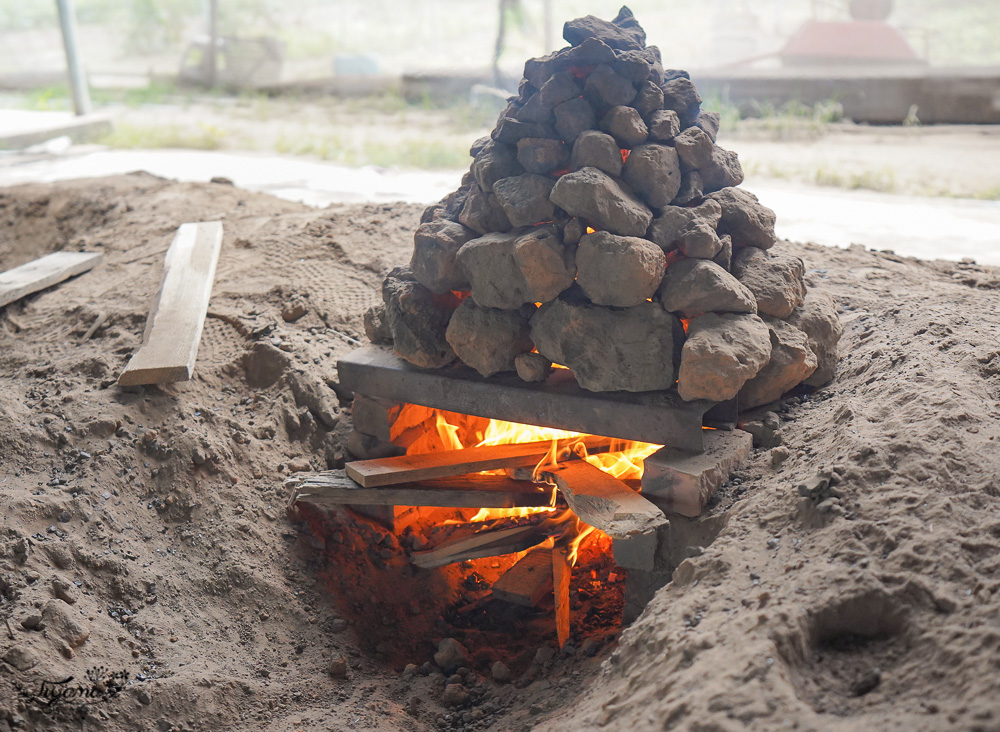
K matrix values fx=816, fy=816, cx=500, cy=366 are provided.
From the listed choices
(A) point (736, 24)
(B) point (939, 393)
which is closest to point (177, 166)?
(B) point (939, 393)

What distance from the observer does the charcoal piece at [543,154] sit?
2756mm

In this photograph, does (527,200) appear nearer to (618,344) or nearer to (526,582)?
(618,344)

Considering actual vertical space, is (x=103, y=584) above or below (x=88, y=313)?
below

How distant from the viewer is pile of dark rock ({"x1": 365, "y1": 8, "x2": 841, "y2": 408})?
2588 mm

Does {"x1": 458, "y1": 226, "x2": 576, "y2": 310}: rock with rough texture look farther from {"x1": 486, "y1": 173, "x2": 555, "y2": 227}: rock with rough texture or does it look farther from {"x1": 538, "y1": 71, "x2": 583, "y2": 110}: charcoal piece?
{"x1": 538, "y1": 71, "x2": 583, "y2": 110}: charcoal piece

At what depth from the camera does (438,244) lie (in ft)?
9.52

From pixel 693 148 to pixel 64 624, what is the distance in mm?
2483

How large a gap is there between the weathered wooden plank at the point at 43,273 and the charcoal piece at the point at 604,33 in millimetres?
3163

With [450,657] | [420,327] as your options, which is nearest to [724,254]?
[420,327]

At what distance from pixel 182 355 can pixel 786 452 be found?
235 centimetres

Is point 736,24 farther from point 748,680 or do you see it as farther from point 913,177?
point 748,680

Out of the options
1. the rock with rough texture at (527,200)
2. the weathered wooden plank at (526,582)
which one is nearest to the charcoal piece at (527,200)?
the rock with rough texture at (527,200)

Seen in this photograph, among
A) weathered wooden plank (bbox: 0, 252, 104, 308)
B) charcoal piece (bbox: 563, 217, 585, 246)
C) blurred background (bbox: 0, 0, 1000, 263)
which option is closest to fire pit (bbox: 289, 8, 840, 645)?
charcoal piece (bbox: 563, 217, 585, 246)

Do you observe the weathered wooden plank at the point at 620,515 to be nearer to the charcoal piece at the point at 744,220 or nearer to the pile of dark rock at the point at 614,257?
the pile of dark rock at the point at 614,257
